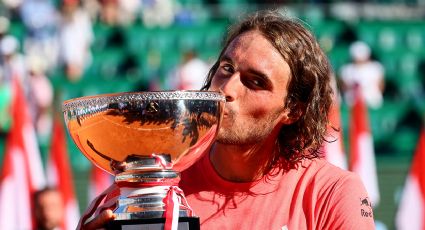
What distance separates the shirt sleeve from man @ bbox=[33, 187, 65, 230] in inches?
161

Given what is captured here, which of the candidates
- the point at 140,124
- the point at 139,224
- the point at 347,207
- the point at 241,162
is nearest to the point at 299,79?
the point at 241,162

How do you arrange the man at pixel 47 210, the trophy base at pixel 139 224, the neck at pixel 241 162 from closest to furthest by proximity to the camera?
the trophy base at pixel 139 224
the neck at pixel 241 162
the man at pixel 47 210

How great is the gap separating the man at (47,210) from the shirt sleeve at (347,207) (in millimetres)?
4091

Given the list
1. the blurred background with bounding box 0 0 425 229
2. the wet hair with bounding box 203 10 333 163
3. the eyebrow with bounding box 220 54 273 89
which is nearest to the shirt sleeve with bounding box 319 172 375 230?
the wet hair with bounding box 203 10 333 163

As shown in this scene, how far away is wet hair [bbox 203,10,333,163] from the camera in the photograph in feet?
9.95

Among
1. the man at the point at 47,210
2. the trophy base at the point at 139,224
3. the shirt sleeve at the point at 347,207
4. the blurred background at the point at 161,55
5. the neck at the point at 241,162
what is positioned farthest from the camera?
the blurred background at the point at 161,55

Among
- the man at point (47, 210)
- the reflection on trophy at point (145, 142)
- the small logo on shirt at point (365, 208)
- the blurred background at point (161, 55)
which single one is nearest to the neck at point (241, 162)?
the small logo on shirt at point (365, 208)

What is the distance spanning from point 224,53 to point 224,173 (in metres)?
0.34

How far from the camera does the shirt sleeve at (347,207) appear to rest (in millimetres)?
2859

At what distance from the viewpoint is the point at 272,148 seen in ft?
10.2

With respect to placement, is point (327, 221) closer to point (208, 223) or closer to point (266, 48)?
point (208, 223)

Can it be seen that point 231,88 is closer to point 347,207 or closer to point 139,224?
point 347,207

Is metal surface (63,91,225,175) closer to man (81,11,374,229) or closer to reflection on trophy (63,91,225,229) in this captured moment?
reflection on trophy (63,91,225,229)

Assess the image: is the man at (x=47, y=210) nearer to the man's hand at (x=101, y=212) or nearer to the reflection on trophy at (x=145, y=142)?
Answer: the man's hand at (x=101, y=212)
